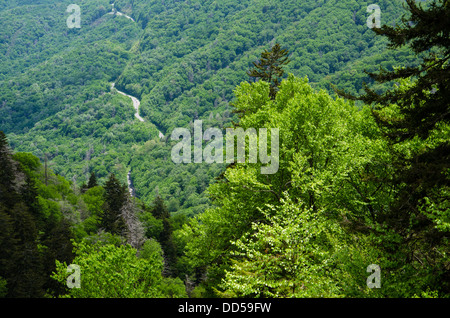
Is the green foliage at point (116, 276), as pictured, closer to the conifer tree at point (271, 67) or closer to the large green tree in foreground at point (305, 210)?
the large green tree in foreground at point (305, 210)

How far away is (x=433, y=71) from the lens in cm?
1092

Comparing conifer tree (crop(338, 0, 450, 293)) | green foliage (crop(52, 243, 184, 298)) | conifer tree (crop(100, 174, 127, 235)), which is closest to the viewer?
conifer tree (crop(338, 0, 450, 293))

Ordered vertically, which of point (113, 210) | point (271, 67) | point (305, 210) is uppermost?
point (271, 67)

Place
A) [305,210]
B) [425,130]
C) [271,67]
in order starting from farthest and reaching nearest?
[271,67] → [305,210] → [425,130]

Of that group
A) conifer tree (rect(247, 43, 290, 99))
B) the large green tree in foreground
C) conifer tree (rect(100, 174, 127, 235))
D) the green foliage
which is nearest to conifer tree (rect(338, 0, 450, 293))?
the large green tree in foreground

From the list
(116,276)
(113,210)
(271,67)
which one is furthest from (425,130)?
(113,210)

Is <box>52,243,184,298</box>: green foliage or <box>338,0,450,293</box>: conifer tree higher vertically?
<box>338,0,450,293</box>: conifer tree

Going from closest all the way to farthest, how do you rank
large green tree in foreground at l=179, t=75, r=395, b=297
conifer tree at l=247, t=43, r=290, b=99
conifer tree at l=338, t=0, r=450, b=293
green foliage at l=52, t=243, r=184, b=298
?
conifer tree at l=338, t=0, r=450, b=293, large green tree in foreground at l=179, t=75, r=395, b=297, green foliage at l=52, t=243, r=184, b=298, conifer tree at l=247, t=43, r=290, b=99

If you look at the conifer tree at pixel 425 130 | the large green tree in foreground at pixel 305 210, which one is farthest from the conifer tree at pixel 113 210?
the conifer tree at pixel 425 130

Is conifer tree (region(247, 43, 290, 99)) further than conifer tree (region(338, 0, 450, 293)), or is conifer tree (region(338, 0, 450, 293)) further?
conifer tree (region(247, 43, 290, 99))

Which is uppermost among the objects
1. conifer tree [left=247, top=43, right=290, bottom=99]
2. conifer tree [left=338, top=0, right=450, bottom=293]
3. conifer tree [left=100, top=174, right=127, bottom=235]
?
conifer tree [left=247, top=43, right=290, bottom=99]

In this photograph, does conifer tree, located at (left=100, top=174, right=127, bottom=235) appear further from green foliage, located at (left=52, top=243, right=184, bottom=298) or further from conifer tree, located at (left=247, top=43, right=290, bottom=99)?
green foliage, located at (left=52, top=243, right=184, bottom=298)

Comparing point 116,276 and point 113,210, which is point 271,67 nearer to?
point 116,276
